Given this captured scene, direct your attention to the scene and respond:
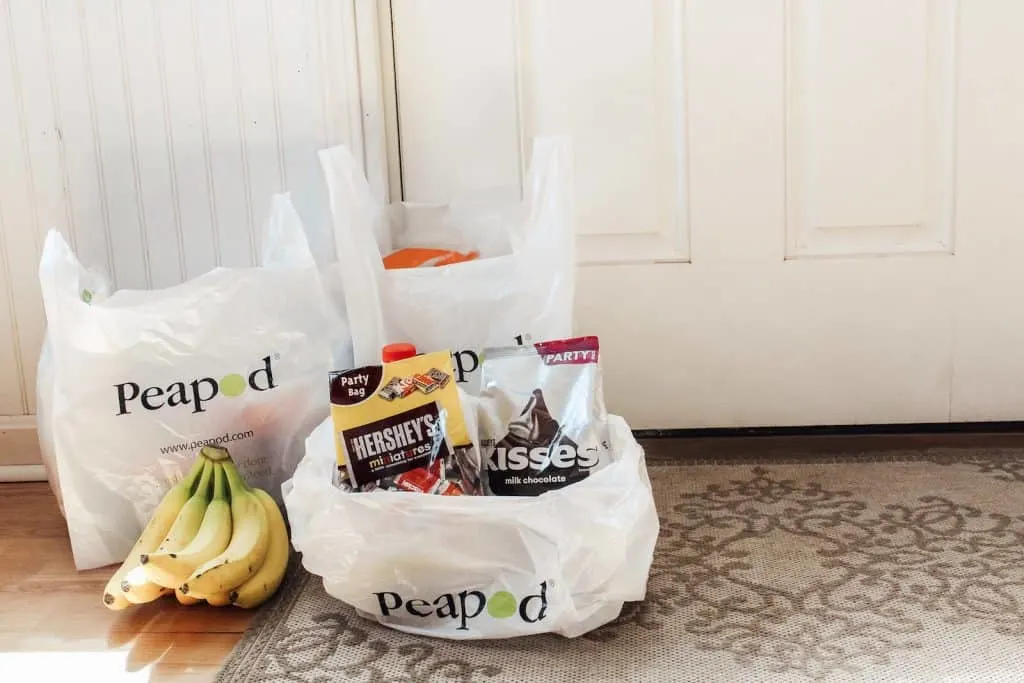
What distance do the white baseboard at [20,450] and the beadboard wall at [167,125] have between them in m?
0.12

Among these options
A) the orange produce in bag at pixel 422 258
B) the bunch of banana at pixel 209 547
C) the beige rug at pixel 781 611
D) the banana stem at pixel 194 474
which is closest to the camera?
the beige rug at pixel 781 611

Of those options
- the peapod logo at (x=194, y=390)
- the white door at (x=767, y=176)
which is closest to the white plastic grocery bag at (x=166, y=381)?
the peapod logo at (x=194, y=390)

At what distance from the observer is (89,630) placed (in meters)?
0.95

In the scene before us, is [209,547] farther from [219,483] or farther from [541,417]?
[541,417]

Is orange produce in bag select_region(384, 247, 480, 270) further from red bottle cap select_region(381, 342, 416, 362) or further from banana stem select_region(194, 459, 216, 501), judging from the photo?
banana stem select_region(194, 459, 216, 501)

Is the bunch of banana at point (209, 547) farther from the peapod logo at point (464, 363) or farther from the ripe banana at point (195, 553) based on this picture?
the peapod logo at point (464, 363)

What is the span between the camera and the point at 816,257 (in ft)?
4.34

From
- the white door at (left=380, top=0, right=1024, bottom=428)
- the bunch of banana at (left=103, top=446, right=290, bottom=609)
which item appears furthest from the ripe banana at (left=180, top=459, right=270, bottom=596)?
the white door at (left=380, top=0, right=1024, bottom=428)

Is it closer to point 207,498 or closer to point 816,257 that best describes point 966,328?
point 816,257

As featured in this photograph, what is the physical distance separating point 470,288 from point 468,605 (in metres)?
0.38

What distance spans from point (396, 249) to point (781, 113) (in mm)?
528

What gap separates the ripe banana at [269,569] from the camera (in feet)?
3.12

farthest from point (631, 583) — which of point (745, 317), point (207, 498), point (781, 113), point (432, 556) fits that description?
point (781, 113)

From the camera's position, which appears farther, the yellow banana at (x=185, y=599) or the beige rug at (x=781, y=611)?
the yellow banana at (x=185, y=599)
